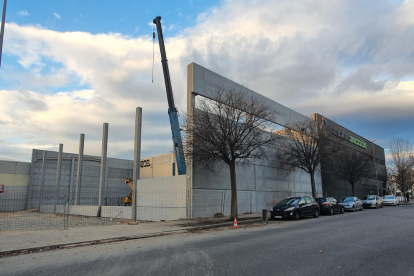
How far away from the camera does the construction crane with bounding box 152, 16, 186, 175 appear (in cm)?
2011

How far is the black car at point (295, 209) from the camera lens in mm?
17500

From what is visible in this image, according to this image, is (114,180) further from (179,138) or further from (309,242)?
(309,242)

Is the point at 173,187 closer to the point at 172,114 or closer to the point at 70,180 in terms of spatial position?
the point at 172,114

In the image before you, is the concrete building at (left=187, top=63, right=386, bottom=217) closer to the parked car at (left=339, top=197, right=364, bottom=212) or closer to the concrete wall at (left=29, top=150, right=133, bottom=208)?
the parked car at (left=339, top=197, right=364, bottom=212)

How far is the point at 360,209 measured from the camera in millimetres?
27531

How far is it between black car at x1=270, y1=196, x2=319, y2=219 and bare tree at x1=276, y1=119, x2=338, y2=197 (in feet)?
25.3

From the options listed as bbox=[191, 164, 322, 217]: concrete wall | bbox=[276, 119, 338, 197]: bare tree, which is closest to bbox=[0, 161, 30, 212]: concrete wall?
bbox=[191, 164, 322, 217]: concrete wall

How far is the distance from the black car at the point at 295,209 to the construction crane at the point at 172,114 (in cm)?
686

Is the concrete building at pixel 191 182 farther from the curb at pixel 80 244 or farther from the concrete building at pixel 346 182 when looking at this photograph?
the curb at pixel 80 244

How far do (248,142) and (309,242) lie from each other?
31.8 feet

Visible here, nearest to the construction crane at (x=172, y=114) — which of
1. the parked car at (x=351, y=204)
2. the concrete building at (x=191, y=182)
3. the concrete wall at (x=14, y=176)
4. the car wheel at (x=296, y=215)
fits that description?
the concrete building at (x=191, y=182)

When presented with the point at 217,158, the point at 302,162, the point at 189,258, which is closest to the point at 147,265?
the point at 189,258

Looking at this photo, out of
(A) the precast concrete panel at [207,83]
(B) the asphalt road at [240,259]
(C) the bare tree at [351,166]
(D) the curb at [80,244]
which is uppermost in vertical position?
(A) the precast concrete panel at [207,83]

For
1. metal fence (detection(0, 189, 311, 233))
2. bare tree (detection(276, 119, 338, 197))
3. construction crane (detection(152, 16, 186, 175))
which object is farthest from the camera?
bare tree (detection(276, 119, 338, 197))
